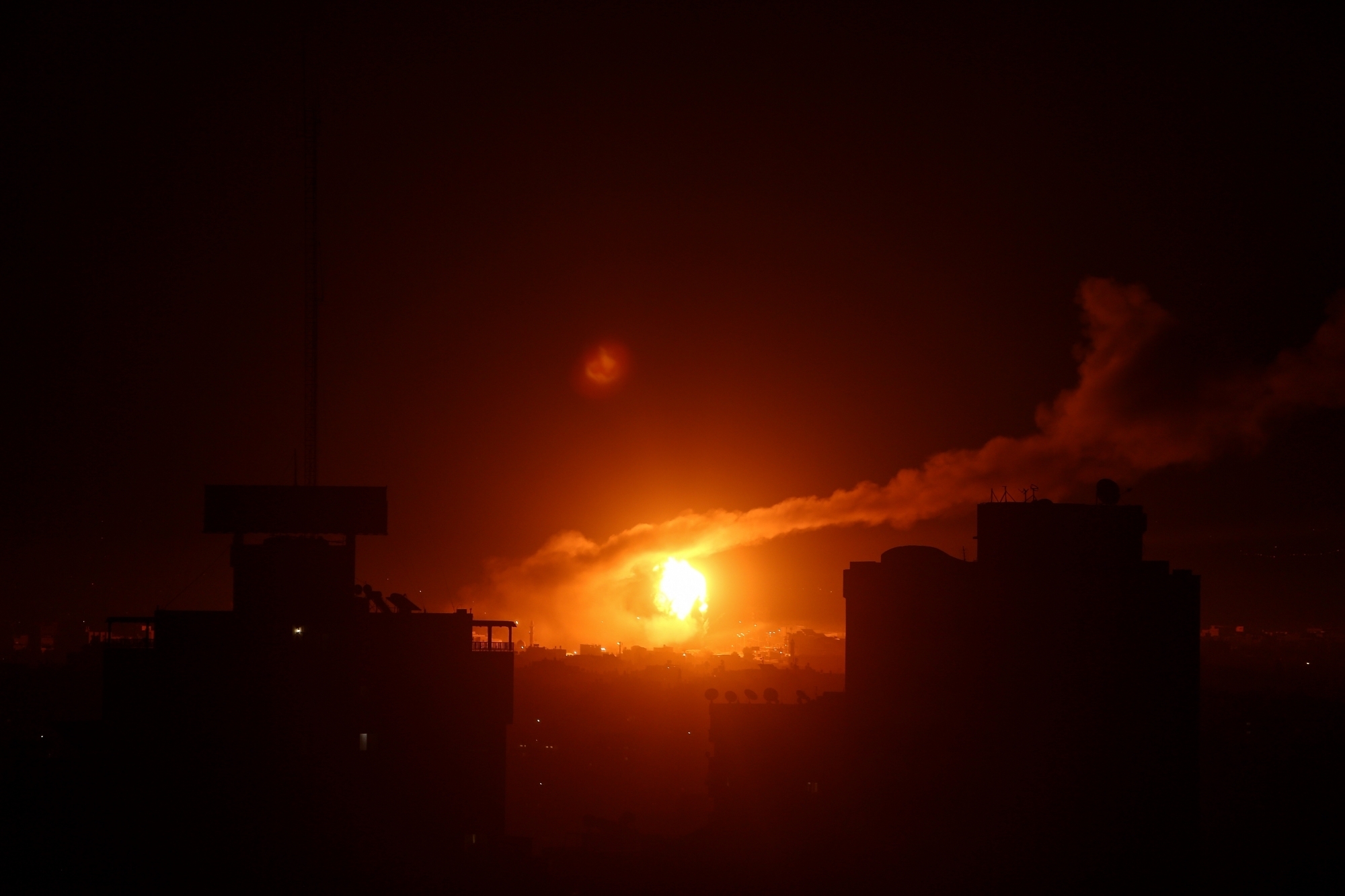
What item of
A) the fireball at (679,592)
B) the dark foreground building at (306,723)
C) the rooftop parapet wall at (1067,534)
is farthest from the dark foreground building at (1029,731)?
the fireball at (679,592)

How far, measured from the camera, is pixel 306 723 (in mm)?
42781

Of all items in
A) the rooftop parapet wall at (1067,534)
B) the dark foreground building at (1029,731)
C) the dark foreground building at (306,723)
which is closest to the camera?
the dark foreground building at (306,723)

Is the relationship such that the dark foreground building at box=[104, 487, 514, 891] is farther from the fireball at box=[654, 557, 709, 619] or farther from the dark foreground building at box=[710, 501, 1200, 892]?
the fireball at box=[654, 557, 709, 619]

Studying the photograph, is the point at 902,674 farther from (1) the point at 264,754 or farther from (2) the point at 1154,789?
(1) the point at 264,754

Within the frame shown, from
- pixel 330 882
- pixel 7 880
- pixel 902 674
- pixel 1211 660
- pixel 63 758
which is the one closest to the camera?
pixel 7 880

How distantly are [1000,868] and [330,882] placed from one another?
26.2 m

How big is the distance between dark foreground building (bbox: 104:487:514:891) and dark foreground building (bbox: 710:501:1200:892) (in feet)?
46.3

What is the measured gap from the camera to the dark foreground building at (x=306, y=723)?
40500 millimetres

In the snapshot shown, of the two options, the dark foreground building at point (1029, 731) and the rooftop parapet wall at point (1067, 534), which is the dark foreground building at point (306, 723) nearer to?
the dark foreground building at point (1029, 731)

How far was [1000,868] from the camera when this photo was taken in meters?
41.8

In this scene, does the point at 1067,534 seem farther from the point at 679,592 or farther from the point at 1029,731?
the point at 679,592

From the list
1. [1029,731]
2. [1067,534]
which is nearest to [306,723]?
[1029,731]

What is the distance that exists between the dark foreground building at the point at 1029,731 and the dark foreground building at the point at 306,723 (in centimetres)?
1410

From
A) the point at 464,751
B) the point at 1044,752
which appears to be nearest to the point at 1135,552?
the point at 1044,752
